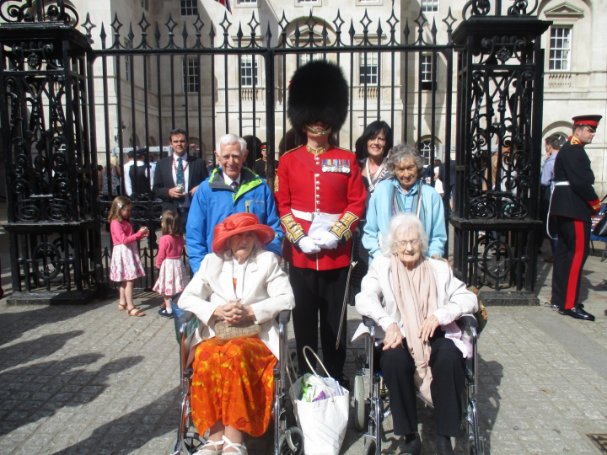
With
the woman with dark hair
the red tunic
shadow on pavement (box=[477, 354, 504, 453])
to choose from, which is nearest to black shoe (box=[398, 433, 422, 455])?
shadow on pavement (box=[477, 354, 504, 453])

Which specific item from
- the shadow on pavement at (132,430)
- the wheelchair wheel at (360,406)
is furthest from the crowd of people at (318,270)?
the shadow on pavement at (132,430)

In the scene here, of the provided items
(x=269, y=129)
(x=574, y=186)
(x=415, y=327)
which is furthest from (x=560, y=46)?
(x=415, y=327)

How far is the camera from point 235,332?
3510 millimetres

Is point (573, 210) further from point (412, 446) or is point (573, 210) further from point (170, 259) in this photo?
point (170, 259)

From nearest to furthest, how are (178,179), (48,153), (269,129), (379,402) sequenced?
1. (379,402)
2. (48,153)
3. (178,179)
4. (269,129)

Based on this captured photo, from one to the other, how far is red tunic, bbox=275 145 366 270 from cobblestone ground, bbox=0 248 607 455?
3.93ft

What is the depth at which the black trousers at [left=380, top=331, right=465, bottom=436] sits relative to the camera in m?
3.12

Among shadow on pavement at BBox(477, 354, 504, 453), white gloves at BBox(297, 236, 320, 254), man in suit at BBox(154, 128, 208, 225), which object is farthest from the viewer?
man in suit at BBox(154, 128, 208, 225)

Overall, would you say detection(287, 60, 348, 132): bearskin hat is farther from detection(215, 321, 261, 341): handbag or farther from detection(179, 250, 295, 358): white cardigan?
detection(215, 321, 261, 341): handbag

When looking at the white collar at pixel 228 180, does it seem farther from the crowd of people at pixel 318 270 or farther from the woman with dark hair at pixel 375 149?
the woman with dark hair at pixel 375 149

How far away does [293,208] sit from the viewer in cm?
416

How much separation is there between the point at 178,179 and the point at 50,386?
2897mm

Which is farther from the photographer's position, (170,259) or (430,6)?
(430,6)

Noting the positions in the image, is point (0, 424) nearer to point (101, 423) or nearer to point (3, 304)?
point (101, 423)
